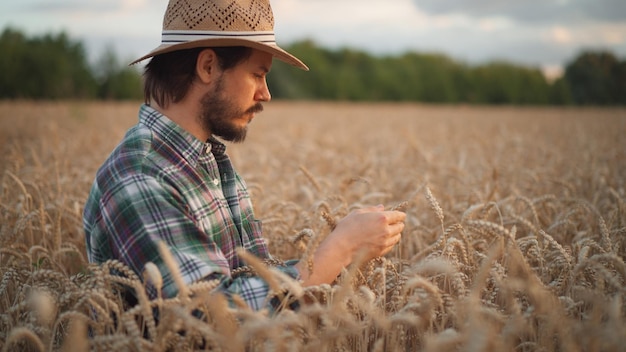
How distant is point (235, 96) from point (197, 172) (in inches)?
13.9

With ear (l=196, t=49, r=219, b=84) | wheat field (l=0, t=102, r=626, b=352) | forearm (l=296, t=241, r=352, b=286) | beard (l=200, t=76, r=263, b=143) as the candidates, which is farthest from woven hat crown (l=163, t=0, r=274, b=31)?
forearm (l=296, t=241, r=352, b=286)

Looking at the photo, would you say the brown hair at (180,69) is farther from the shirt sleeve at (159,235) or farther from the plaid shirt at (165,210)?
the shirt sleeve at (159,235)

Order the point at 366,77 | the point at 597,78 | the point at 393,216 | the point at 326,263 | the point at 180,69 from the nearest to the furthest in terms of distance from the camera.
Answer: the point at 326,263 < the point at 393,216 < the point at 180,69 < the point at 597,78 < the point at 366,77

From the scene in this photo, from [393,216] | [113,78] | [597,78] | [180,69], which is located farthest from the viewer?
[597,78]

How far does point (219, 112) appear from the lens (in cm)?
211

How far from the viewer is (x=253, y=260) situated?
1.37 m

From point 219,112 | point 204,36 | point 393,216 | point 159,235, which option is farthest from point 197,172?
point 393,216

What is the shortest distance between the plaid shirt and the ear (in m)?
0.23

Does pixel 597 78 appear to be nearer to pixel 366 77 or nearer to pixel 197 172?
pixel 366 77

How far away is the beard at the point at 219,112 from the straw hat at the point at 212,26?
18cm

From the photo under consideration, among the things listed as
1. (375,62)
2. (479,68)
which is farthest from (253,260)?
(479,68)

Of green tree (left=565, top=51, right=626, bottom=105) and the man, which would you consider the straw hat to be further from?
green tree (left=565, top=51, right=626, bottom=105)

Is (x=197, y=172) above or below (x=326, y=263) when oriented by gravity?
above

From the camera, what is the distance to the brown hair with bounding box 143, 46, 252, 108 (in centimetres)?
208
